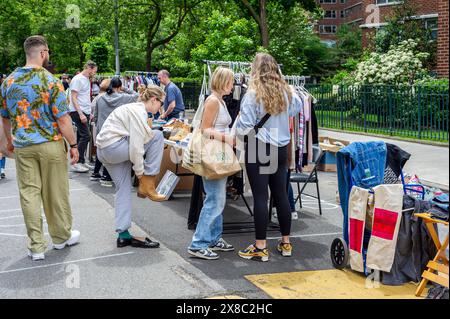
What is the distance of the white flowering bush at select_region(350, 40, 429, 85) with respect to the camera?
2003cm

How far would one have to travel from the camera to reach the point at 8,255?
631cm

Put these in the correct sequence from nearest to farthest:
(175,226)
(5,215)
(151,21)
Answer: (175,226) < (5,215) < (151,21)

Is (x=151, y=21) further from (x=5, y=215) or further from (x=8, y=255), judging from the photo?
(x=8, y=255)

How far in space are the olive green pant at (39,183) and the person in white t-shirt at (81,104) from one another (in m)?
5.66

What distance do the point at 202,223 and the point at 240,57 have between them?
1316cm

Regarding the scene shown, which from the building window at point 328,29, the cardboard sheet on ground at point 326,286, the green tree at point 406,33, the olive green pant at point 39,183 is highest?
the building window at point 328,29

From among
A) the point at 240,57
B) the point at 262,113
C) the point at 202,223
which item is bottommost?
the point at 202,223

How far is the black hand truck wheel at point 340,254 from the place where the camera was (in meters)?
5.67

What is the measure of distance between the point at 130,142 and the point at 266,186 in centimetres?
145

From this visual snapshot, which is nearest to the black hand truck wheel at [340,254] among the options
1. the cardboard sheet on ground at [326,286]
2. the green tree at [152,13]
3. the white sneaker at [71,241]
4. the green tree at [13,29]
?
the cardboard sheet on ground at [326,286]

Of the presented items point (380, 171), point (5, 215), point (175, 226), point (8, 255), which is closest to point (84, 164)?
point (5, 215)

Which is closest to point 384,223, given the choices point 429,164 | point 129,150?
point 129,150

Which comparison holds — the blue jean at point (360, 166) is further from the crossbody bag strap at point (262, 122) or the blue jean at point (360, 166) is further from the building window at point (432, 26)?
the building window at point (432, 26)

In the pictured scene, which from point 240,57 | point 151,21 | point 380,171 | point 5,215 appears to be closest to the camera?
point 380,171
